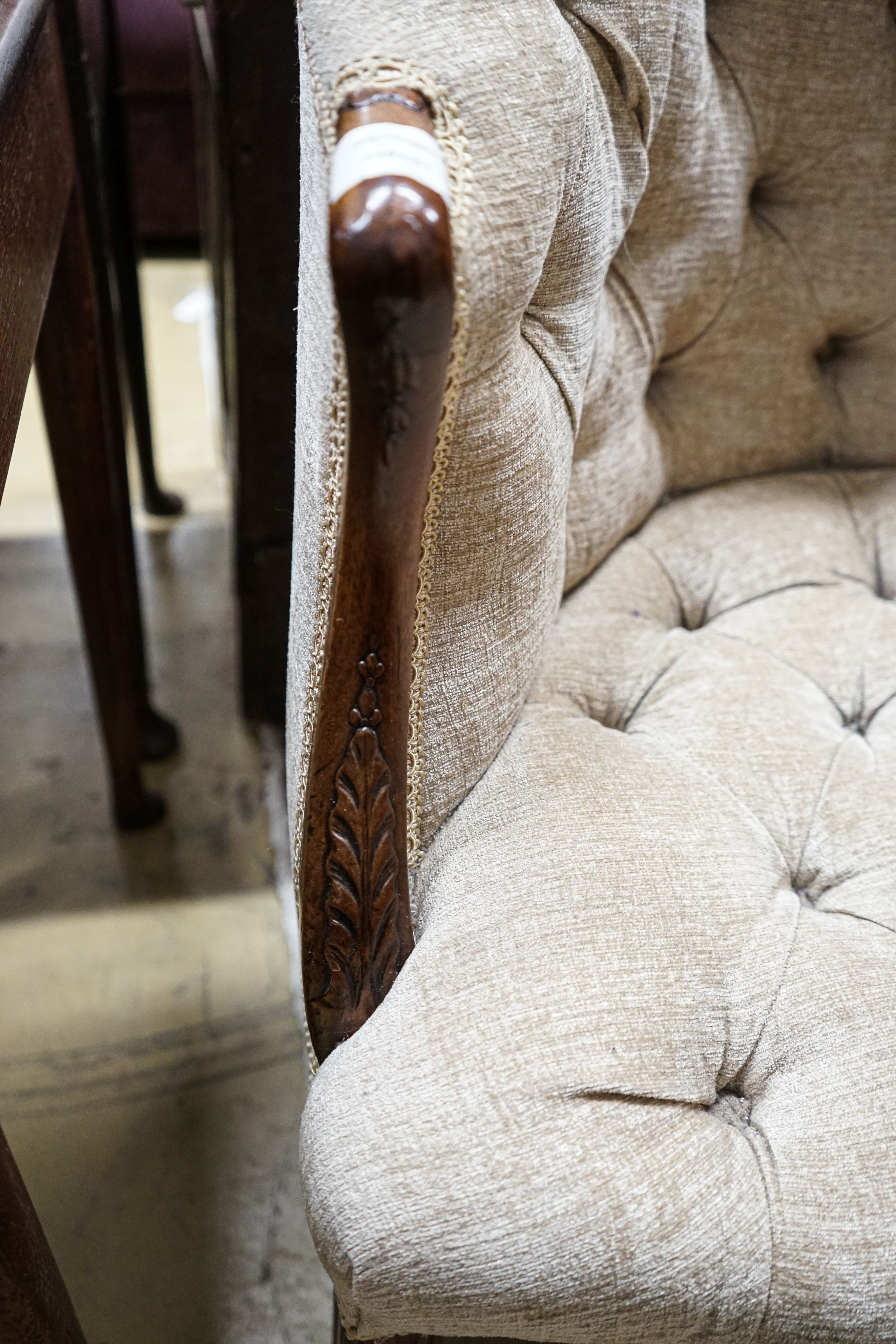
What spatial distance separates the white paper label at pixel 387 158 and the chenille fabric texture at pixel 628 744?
24 mm

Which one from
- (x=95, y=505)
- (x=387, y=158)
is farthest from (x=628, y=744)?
(x=95, y=505)

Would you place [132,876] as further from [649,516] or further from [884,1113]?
[884,1113]

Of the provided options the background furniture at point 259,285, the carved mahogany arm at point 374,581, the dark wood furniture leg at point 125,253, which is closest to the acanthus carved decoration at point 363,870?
the carved mahogany arm at point 374,581

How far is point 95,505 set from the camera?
2.74 feet

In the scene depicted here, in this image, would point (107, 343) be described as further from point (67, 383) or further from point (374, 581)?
point (374, 581)

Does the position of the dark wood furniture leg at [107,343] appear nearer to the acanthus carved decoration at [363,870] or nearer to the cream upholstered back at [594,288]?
the cream upholstered back at [594,288]

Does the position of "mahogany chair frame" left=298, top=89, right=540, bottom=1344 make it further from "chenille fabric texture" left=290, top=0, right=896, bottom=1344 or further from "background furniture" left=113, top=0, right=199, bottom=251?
"background furniture" left=113, top=0, right=199, bottom=251

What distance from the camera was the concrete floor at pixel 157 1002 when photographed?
72 cm

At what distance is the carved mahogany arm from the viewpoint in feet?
1.04

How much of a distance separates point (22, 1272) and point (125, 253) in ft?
3.23

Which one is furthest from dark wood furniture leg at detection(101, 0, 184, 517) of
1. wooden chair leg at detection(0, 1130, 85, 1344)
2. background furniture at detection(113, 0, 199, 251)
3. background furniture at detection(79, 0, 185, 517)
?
wooden chair leg at detection(0, 1130, 85, 1344)

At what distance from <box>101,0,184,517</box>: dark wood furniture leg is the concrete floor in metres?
0.21

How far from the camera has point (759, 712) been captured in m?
0.58

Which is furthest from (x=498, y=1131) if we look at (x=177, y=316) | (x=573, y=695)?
(x=177, y=316)
